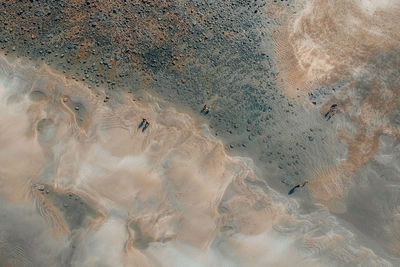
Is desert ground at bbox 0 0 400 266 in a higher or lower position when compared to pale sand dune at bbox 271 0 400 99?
lower

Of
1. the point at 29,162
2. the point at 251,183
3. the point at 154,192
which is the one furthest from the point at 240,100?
the point at 29,162

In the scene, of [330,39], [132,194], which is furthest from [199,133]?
[330,39]

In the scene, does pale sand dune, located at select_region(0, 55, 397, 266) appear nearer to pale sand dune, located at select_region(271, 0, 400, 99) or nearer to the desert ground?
the desert ground

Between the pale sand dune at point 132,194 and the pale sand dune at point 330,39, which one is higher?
the pale sand dune at point 330,39

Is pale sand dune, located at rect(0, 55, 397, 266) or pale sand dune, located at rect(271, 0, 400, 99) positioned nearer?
pale sand dune, located at rect(0, 55, 397, 266)

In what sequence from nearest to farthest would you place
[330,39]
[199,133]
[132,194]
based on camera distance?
[132,194] → [199,133] → [330,39]

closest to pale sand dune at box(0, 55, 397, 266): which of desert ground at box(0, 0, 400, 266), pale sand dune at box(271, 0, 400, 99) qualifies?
desert ground at box(0, 0, 400, 266)

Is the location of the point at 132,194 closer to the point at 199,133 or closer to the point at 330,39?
the point at 199,133

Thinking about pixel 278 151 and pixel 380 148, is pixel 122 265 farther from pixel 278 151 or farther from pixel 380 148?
pixel 380 148

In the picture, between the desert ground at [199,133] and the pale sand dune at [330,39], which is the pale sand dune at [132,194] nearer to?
the desert ground at [199,133]

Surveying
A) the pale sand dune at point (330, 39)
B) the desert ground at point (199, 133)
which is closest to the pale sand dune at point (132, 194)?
the desert ground at point (199, 133)

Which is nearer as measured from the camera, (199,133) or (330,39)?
(199,133)
